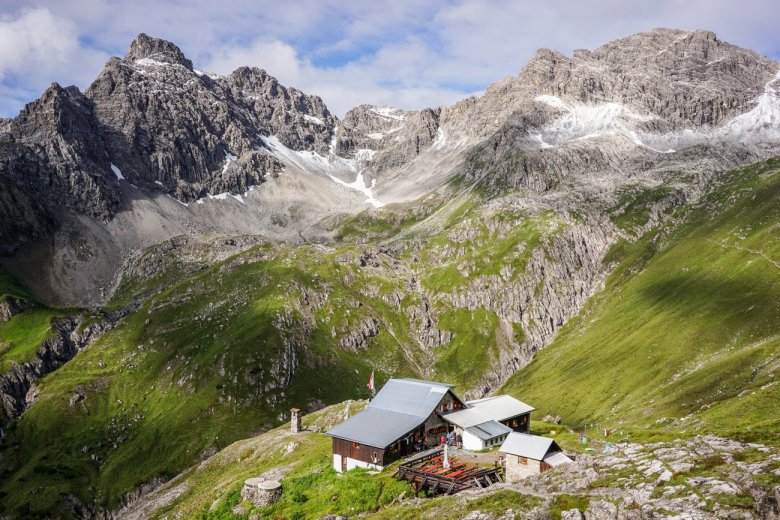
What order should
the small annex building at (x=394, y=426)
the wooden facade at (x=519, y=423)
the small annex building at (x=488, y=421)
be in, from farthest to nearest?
1. the wooden facade at (x=519, y=423)
2. the small annex building at (x=488, y=421)
3. the small annex building at (x=394, y=426)

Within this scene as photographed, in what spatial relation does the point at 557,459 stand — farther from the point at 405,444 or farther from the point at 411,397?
the point at 411,397

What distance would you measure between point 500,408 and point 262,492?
37.8 meters

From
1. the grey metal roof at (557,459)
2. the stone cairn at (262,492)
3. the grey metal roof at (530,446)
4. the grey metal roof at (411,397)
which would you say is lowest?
the stone cairn at (262,492)

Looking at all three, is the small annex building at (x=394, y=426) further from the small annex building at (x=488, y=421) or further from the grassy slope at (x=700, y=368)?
the grassy slope at (x=700, y=368)

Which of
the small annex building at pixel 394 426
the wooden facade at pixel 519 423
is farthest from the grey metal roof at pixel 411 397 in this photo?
the wooden facade at pixel 519 423

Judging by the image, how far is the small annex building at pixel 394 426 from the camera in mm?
74438

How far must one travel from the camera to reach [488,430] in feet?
260

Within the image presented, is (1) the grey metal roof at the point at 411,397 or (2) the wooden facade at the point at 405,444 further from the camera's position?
(1) the grey metal roof at the point at 411,397

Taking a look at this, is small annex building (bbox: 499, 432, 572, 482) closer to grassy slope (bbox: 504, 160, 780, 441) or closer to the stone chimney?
grassy slope (bbox: 504, 160, 780, 441)

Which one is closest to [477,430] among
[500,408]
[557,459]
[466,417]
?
[466,417]

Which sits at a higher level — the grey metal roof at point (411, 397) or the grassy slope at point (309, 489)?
the grey metal roof at point (411, 397)

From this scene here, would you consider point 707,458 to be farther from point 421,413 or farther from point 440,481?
point 421,413

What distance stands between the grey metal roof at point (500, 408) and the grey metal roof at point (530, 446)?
79.4 feet

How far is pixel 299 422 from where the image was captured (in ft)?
371
